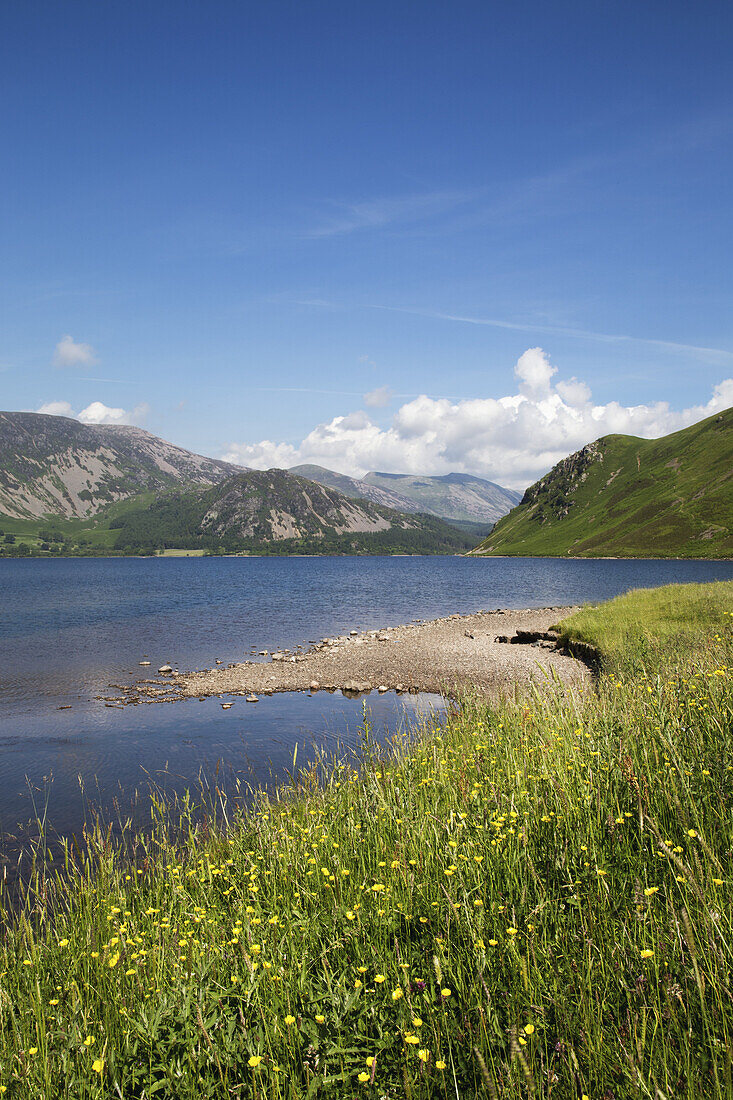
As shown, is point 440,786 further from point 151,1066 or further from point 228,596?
point 228,596

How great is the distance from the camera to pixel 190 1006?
4.20 metres

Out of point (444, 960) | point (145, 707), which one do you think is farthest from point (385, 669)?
point (444, 960)

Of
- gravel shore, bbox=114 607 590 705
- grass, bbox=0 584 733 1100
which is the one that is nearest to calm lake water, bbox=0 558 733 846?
gravel shore, bbox=114 607 590 705

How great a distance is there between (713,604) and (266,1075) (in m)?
28.6

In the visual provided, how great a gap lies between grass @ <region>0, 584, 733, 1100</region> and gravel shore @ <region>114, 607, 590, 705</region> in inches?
657

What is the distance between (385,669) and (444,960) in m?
28.5

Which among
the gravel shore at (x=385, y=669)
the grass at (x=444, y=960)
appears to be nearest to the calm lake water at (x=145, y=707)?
the gravel shore at (x=385, y=669)

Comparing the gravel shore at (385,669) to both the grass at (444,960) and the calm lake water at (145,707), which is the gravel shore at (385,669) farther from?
the grass at (444,960)

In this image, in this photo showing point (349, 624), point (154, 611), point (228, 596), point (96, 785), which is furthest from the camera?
point (228, 596)

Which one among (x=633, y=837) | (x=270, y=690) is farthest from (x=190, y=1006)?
(x=270, y=690)

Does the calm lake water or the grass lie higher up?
the grass

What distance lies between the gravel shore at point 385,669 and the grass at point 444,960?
657 inches

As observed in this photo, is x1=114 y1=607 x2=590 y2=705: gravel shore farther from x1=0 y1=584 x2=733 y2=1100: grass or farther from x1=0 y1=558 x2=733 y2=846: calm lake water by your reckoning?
x1=0 y1=584 x2=733 y2=1100: grass

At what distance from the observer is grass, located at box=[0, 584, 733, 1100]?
132 inches
